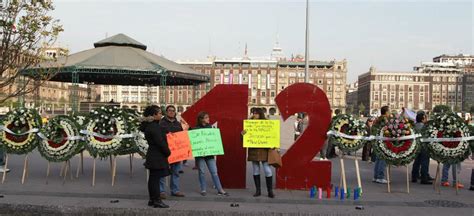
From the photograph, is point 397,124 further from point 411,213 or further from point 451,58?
point 451,58

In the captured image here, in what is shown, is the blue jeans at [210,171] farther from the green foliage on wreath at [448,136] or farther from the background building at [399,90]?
the background building at [399,90]

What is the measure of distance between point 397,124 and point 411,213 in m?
2.32

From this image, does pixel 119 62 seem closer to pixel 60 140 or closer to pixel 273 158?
pixel 60 140

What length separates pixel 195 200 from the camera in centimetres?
795

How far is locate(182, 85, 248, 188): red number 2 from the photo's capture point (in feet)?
29.5

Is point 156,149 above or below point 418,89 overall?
below

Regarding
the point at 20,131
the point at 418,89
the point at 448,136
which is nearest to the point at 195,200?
the point at 20,131

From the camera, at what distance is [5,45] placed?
8.61m

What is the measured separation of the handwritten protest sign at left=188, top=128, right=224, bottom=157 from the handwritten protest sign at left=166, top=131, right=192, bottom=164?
0.11 metres

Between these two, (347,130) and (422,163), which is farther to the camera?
(422,163)

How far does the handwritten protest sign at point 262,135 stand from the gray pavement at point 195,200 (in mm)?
952

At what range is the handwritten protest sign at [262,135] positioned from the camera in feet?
27.0

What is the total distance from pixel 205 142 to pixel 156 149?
1.38 meters

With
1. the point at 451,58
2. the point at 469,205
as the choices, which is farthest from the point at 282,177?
the point at 451,58
